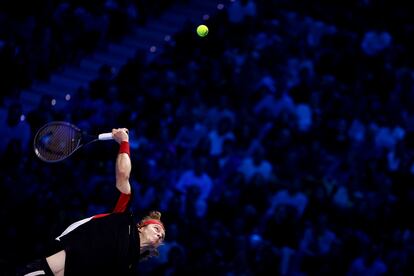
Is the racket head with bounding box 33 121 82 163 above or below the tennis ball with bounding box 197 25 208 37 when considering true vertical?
below

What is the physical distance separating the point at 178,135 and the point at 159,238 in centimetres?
600

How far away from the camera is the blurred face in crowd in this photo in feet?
19.9

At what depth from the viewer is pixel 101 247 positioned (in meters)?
5.95

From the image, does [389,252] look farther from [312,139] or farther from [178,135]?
[178,135]

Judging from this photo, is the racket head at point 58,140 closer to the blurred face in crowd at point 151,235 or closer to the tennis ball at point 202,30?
the blurred face in crowd at point 151,235

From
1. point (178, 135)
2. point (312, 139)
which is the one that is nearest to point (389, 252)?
point (312, 139)

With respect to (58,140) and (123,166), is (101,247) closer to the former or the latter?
(123,166)

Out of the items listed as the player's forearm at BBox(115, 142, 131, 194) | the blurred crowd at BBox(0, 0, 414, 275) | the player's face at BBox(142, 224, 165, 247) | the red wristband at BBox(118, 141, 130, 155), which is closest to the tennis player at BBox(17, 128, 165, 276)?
the player's face at BBox(142, 224, 165, 247)

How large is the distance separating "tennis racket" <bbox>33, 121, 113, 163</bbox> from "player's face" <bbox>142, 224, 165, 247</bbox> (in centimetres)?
107

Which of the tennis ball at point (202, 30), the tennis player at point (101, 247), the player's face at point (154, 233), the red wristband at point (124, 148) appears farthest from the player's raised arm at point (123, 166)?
the tennis ball at point (202, 30)

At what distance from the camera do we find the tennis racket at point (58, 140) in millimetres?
6758

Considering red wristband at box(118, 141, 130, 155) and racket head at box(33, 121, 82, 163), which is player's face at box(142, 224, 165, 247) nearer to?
red wristband at box(118, 141, 130, 155)

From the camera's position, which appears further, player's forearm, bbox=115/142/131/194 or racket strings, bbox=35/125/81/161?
racket strings, bbox=35/125/81/161

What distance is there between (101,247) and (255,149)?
6083 mm
